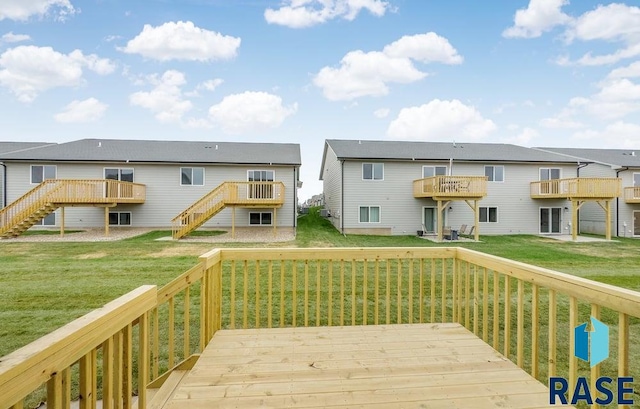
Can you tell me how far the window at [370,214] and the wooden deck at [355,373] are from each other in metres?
15.1

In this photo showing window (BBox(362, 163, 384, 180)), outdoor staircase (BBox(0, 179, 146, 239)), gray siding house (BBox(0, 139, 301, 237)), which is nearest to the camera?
outdoor staircase (BBox(0, 179, 146, 239))

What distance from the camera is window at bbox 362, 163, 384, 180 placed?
18.5 metres

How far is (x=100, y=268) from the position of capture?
8.34 metres

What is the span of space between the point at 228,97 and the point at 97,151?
10.9m

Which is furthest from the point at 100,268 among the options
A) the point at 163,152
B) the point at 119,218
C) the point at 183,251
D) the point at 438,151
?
the point at 438,151

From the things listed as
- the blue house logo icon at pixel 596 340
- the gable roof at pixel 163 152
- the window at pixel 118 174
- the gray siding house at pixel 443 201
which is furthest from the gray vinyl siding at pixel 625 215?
the window at pixel 118 174

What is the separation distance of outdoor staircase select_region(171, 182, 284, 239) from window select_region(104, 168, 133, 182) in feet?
16.2

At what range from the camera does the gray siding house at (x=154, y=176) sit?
696 inches

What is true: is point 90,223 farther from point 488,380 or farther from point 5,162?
point 488,380

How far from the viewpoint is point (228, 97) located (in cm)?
2619

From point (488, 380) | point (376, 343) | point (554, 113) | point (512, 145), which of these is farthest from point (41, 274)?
point (554, 113)

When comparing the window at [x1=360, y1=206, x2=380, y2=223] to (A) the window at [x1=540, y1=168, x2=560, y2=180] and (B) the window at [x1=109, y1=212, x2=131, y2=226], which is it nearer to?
(A) the window at [x1=540, y1=168, x2=560, y2=180]

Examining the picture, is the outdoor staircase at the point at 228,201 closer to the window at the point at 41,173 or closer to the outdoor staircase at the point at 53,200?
the outdoor staircase at the point at 53,200

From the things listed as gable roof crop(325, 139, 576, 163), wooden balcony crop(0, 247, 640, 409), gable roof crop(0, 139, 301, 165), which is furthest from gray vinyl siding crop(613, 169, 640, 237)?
wooden balcony crop(0, 247, 640, 409)
